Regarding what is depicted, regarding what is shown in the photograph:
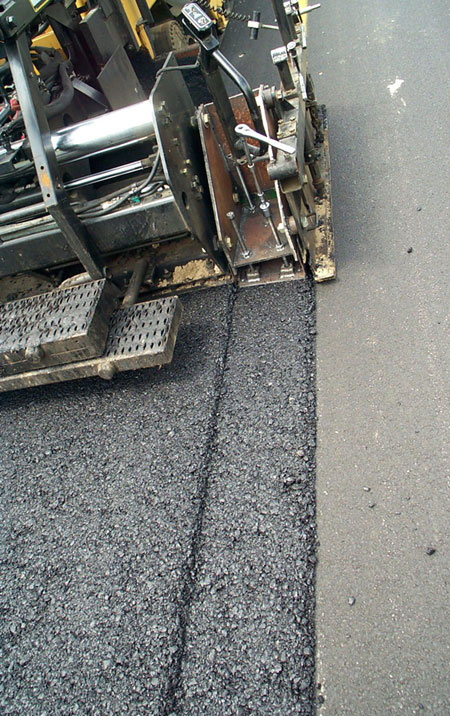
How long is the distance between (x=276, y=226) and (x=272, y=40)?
14.8 ft

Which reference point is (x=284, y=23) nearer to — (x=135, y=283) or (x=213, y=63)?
(x=213, y=63)

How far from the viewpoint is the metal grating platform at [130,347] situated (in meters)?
2.81

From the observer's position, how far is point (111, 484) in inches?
109

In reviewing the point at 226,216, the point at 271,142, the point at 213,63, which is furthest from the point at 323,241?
the point at 213,63

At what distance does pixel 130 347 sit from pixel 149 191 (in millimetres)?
983

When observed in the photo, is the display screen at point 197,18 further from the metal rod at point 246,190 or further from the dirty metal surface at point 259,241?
the dirty metal surface at point 259,241

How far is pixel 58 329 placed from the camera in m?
2.89

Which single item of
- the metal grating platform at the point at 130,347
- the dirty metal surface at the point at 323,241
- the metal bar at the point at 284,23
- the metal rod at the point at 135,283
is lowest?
the dirty metal surface at the point at 323,241

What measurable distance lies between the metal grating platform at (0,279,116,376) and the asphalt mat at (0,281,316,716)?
1.54 ft

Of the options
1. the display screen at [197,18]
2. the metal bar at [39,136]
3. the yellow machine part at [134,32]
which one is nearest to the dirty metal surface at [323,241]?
the display screen at [197,18]

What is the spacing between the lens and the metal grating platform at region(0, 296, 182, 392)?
2811 mm

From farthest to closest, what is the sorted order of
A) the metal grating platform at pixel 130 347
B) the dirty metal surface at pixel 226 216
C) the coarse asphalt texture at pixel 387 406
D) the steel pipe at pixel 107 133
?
the dirty metal surface at pixel 226 216 < the steel pipe at pixel 107 133 < the metal grating platform at pixel 130 347 < the coarse asphalt texture at pixel 387 406

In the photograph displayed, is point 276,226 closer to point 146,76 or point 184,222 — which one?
point 184,222

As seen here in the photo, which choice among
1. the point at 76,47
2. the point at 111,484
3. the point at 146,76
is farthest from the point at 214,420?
the point at 146,76
